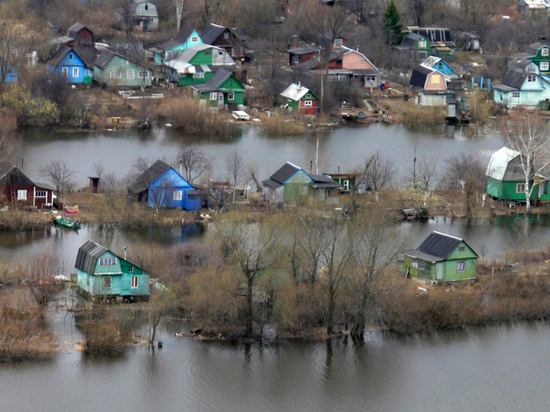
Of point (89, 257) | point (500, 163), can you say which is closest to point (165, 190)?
point (89, 257)

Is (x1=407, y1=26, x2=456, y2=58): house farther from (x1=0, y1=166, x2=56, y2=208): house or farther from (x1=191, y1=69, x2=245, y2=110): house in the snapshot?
(x1=0, y1=166, x2=56, y2=208): house

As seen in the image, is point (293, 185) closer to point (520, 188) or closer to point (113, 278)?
point (520, 188)

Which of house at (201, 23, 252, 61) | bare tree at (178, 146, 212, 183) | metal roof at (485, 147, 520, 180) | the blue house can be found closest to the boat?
bare tree at (178, 146, 212, 183)

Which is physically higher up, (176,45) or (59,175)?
(176,45)

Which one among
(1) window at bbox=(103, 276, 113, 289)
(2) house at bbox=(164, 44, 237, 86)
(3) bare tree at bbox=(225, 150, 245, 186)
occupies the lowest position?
(1) window at bbox=(103, 276, 113, 289)

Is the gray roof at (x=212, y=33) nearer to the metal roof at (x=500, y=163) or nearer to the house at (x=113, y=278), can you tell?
the metal roof at (x=500, y=163)

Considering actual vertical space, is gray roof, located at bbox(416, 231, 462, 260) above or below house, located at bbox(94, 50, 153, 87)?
below

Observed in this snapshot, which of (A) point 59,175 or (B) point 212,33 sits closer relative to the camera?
(A) point 59,175

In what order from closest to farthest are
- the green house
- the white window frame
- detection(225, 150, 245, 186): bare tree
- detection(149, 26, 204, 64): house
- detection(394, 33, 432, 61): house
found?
detection(225, 150, 245, 186): bare tree → the green house → the white window frame → detection(149, 26, 204, 64): house → detection(394, 33, 432, 61): house
